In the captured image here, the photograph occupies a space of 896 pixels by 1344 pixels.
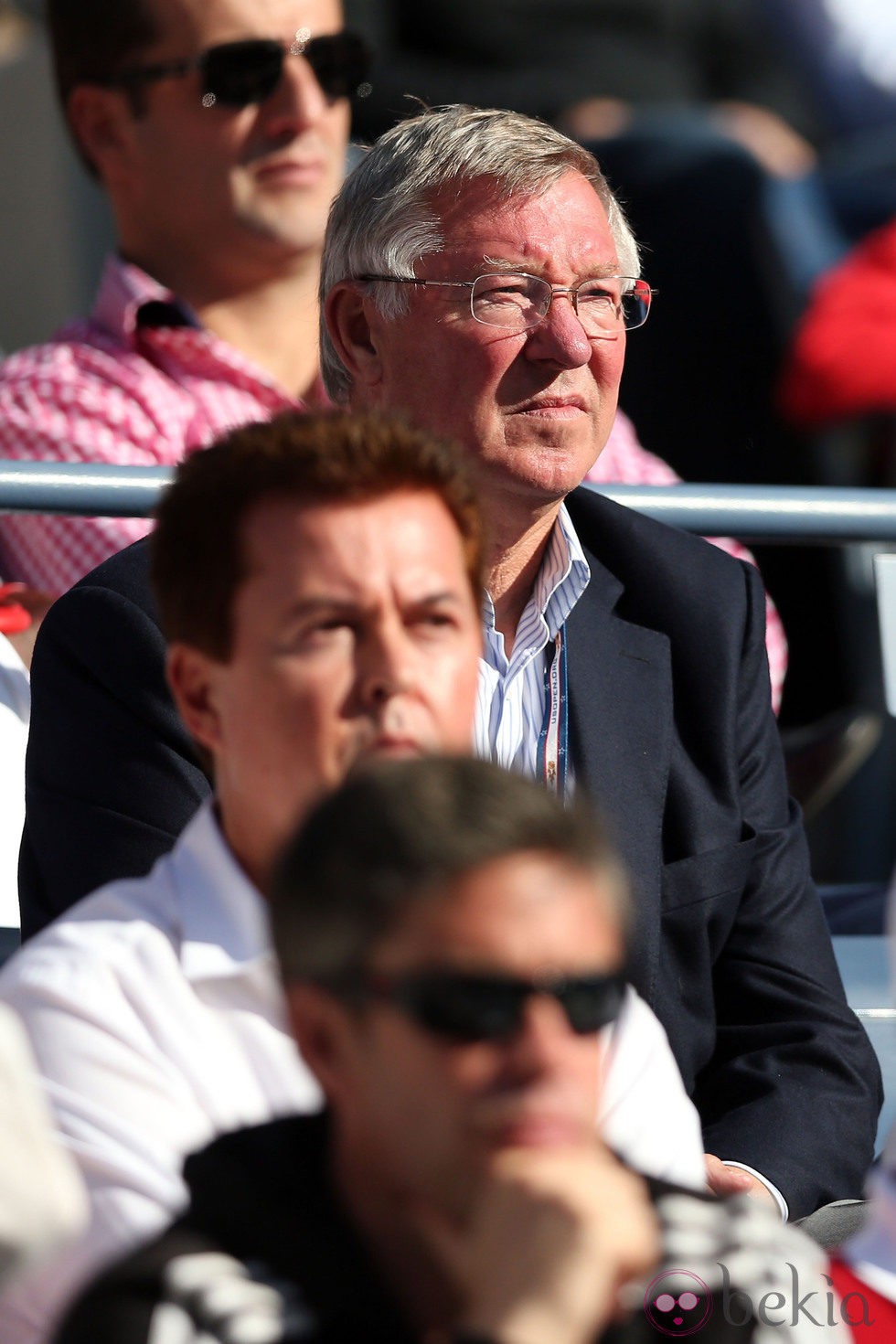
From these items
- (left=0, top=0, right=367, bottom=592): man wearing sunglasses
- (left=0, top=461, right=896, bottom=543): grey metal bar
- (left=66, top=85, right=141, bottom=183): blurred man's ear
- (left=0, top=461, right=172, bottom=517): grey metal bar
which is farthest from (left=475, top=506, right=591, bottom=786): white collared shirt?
(left=66, top=85, right=141, bottom=183): blurred man's ear

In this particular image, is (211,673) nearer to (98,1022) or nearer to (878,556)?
(98,1022)

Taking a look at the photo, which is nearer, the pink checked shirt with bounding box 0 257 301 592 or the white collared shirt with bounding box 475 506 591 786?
the white collared shirt with bounding box 475 506 591 786

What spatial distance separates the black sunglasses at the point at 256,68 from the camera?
322cm

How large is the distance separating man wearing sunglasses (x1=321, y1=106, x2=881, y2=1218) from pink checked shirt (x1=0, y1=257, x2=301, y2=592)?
0.70m

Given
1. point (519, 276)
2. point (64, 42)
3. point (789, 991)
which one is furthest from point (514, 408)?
point (64, 42)

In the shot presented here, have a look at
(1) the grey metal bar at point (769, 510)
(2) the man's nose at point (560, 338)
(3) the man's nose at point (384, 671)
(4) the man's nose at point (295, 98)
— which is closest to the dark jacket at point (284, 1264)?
(3) the man's nose at point (384, 671)

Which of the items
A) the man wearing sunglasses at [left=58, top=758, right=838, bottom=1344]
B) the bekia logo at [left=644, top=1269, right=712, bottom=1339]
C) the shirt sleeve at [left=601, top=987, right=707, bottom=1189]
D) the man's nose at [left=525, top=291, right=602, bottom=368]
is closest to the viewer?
the man wearing sunglasses at [left=58, top=758, right=838, bottom=1344]

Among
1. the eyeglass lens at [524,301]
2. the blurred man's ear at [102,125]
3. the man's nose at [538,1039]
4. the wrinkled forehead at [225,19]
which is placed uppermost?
the wrinkled forehead at [225,19]

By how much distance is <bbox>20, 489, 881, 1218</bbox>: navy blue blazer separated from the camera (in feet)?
6.78

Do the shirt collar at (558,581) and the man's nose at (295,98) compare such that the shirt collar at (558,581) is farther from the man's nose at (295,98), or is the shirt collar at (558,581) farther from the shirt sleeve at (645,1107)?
the man's nose at (295,98)

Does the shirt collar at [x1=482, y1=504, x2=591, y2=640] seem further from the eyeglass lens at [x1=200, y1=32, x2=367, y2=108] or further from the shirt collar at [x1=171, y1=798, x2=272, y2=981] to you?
the eyeglass lens at [x1=200, y1=32, x2=367, y2=108]

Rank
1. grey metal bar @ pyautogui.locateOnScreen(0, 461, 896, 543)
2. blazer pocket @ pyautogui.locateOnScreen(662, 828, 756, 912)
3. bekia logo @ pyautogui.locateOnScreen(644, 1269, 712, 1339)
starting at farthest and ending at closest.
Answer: grey metal bar @ pyautogui.locateOnScreen(0, 461, 896, 543) → blazer pocket @ pyautogui.locateOnScreen(662, 828, 756, 912) → bekia logo @ pyautogui.locateOnScreen(644, 1269, 712, 1339)

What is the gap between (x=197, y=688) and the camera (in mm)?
1577

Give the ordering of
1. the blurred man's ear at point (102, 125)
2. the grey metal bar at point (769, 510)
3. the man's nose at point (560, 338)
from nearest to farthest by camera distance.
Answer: the man's nose at point (560, 338), the grey metal bar at point (769, 510), the blurred man's ear at point (102, 125)
